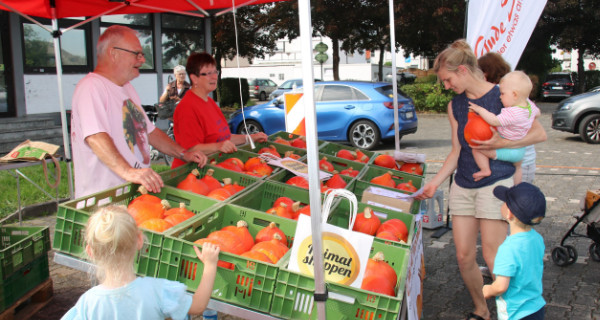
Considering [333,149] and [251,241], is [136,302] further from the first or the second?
[333,149]

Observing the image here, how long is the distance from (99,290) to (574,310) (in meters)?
3.56

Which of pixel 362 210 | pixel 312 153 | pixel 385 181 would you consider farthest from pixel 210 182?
pixel 312 153

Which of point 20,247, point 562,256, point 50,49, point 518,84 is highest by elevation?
point 50,49

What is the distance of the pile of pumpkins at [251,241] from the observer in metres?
2.50

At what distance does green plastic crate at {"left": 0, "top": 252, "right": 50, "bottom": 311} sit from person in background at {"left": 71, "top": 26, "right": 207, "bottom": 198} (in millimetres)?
872

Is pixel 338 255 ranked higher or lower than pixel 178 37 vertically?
lower

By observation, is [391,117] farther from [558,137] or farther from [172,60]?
[172,60]

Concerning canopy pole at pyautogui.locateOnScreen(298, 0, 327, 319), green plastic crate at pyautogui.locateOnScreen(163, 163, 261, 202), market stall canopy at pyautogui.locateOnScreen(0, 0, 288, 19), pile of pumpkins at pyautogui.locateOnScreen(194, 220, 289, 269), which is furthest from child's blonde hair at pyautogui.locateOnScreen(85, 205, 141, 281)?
market stall canopy at pyautogui.locateOnScreen(0, 0, 288, 19)

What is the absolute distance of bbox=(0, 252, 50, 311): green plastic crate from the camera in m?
3.41

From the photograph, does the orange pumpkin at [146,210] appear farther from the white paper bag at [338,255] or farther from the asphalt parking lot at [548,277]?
the asphalt parking lot at [548,277]

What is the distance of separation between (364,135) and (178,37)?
710 cm

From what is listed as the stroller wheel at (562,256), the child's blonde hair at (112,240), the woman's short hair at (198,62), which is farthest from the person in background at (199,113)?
the stroller wheel at (562,256)

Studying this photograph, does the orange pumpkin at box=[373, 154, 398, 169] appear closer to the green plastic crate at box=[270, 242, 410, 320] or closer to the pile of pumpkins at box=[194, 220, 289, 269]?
the pile of pumpkins at box=[194, 220, 289, 269]

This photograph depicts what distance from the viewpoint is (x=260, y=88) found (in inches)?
1420
